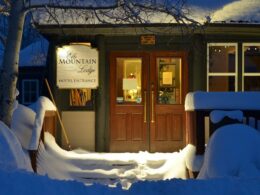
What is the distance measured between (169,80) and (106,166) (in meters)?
2.73

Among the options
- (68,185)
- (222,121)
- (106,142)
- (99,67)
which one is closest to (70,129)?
(106,142)

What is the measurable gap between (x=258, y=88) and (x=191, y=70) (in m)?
1.71

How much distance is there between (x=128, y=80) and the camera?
11.6 meters

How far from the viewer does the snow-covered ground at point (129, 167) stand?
4.76 meters

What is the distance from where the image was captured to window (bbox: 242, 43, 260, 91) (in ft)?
38.5

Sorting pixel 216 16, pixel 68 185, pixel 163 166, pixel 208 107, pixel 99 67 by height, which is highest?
pixel 216 16

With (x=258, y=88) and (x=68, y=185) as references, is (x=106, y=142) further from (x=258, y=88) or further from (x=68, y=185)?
(x=68, y=185)

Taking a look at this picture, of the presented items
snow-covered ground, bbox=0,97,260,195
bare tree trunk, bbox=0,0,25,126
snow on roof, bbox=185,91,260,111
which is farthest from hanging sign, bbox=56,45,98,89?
snow on roof, bbox=185,91,260,111

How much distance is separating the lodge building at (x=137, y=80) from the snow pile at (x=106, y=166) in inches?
27.1

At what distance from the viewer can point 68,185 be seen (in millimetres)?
4832

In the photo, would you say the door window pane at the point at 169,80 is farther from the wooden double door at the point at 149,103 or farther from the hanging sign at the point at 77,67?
the hanging sign at the point at 77,67

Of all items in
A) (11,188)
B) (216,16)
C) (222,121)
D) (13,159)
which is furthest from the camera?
(216,16)

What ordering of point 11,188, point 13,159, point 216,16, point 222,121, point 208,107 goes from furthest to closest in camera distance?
point 216,16
point 208,107
point 222,121
point 13,159
point 11,188

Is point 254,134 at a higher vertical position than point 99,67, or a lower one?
lower
